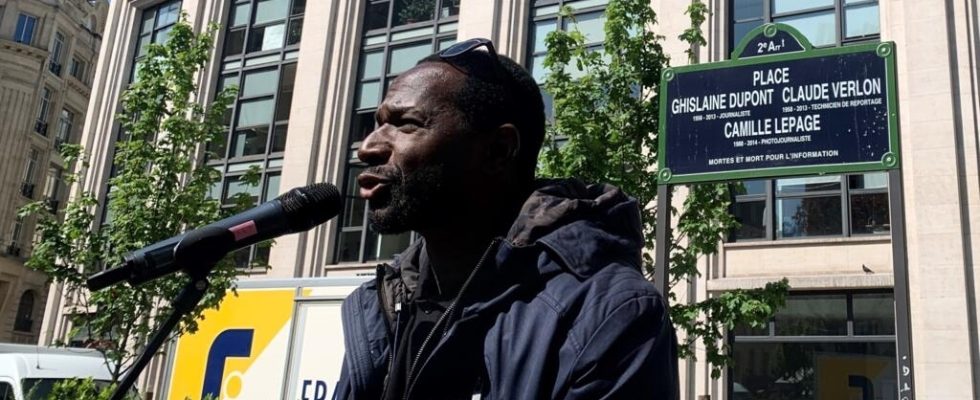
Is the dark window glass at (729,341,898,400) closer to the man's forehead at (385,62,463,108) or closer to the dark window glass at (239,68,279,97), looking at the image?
the man's forehead at (385,62,463,108)

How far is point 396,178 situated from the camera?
6.04 ft

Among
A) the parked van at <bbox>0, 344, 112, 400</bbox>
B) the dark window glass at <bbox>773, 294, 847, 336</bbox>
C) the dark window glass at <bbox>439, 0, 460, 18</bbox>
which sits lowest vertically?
the parked van at <bbox>0, 344, 112, 400</bbox>

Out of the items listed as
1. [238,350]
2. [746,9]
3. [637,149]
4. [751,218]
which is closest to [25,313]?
[238,350]

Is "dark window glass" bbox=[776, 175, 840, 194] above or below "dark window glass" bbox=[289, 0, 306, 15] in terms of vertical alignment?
below

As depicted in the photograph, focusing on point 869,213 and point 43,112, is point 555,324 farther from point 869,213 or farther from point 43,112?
point 43,112

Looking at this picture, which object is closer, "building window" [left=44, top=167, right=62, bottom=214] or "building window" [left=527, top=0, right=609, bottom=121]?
"building window" [left=527, top=0, right=609, bottom=121]

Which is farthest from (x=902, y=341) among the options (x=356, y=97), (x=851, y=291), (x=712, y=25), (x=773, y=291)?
(x=356, y=97)

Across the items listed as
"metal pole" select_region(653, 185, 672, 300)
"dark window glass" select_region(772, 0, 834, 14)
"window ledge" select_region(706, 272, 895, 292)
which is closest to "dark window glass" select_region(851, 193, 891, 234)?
"window ledge" select_region(706, 272, 895, 292)

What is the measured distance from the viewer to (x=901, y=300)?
22.4 ft

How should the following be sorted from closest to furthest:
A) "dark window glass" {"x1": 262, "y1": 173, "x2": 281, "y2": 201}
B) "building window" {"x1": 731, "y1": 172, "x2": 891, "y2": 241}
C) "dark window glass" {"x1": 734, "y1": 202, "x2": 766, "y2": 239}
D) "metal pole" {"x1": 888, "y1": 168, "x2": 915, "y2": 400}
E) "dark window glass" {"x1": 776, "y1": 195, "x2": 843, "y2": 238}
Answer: "metal pole" {"x1": 888, "y1": 168, "x2": 915, "y2": 400}
"building window" {"x1": 731, "y1": 172, "x2": 891, "y2": 241}
"dark window glass" {"x1": 776, "y1": 195, "x2": 843, "y2": 238}
"dark window glass" {"x1": 734, "y1": 202, "x2": 766, "y2": 239}
"dark window glass" {"x1": 262, "y1": 173, "x2": 281, "y2": 201}

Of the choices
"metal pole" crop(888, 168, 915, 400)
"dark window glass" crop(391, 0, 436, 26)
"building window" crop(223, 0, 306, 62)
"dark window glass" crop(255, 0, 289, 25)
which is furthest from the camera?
"dark window glass" crop(255, 0, 289, 25)

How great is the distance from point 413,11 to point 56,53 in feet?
128

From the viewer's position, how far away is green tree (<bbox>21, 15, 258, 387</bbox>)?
40.0 ft

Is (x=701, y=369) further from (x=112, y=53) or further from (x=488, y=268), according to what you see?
(x=112, y=53)
